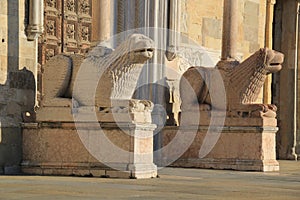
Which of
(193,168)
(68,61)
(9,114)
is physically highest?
(68,61)

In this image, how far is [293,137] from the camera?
867 inches

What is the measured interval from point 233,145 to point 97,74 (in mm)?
4046

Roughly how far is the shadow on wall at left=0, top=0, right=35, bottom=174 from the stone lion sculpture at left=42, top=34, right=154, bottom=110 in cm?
57

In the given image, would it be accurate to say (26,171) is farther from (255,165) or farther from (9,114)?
(255,165)

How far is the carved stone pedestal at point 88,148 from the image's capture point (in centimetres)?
1280

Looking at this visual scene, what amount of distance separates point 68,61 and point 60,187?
2776 millimetres

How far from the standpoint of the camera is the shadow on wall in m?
13.4

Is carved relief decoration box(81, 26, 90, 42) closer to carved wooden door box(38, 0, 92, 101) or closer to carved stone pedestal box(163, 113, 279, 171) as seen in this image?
carved wooden door box(38, 0, 92, 101)

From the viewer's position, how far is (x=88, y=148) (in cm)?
1299

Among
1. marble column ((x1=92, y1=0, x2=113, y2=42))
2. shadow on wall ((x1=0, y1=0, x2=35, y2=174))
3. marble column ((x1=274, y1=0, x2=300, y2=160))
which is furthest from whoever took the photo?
marble column ((x1=274, y1=0, x2=300, y2=160))

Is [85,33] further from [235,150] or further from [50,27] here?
[235,150]

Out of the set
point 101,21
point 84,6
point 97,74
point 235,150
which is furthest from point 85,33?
point 235,150

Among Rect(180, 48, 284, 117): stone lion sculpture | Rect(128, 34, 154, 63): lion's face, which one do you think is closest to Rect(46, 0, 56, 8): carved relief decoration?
Rect(180, 48, 284, 117): stone lion sculpture

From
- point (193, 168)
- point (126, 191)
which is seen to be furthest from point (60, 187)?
point (193, 168)
